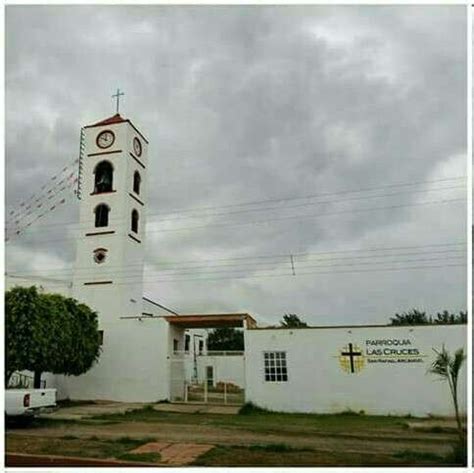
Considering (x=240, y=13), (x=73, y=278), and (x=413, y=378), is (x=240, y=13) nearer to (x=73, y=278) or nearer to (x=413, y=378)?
(x=413, y=378)

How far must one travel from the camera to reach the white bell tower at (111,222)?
628 inches

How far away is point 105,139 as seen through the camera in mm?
17656

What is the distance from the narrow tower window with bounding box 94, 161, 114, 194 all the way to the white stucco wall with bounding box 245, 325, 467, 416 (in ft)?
23.8

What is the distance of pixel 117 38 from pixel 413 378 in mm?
9588

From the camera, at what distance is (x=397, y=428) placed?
932 centimetres

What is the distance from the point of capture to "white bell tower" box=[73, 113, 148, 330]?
52.4 ft

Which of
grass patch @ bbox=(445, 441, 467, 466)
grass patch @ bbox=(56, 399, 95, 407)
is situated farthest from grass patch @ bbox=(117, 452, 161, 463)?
grass patch @ bbox=(56, 399, 95, 407)

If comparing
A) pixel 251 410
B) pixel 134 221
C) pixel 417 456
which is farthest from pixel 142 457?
pixel 134 221

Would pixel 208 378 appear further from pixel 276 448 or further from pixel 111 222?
pixel 276 448

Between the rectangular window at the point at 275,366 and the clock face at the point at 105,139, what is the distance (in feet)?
29.7

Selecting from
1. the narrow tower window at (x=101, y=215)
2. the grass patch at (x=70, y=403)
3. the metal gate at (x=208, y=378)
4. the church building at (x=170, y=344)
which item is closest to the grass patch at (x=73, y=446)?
the church building at (x=170, y=344)

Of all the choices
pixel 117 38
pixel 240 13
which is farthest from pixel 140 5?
pixel 117 38

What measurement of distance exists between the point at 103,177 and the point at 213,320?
6299 mm

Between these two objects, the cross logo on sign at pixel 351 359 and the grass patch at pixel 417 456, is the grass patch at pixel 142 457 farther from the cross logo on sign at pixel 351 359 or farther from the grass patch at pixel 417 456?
the cross logo on sign at pixel 351 359
